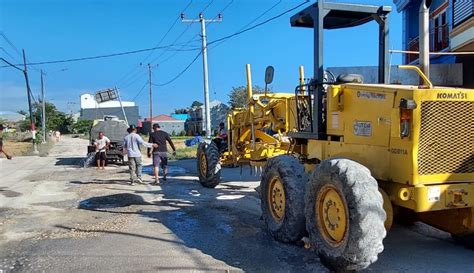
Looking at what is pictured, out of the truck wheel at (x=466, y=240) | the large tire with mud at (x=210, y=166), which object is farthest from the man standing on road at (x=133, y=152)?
the truck wheel at (x=466, y=240)

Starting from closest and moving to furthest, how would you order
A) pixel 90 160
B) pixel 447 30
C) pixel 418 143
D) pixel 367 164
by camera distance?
pixel 418 143 → pixel 367 164 → pixel 447 30 → pixel 90 160

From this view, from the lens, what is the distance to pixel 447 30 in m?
17.9

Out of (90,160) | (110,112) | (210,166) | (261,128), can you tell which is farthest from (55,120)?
(261,128)

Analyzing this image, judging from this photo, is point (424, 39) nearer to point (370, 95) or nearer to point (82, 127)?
point (370, 95)

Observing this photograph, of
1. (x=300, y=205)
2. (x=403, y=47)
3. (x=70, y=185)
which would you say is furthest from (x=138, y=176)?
(x=403, y=47)

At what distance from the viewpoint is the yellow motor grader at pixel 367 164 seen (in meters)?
4.98

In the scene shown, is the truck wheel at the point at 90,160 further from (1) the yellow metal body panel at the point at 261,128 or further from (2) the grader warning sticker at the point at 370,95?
(2) the grader warning sticker at the point at 370,95

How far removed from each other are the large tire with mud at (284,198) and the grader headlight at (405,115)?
69.4 inches

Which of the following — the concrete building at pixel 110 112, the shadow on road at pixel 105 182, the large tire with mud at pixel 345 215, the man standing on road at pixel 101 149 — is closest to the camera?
the large tire with mud at pixel 345 215

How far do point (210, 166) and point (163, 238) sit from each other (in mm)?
5427

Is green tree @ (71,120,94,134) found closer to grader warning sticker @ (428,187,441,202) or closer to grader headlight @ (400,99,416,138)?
grader headlight @ (400,99,416,138)

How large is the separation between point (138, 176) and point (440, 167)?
34.3 ft

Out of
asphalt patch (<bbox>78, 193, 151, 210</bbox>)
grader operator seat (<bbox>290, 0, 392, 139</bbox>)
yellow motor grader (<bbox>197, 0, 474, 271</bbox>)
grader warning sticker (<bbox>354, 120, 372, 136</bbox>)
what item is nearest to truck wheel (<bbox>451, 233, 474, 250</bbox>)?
yellow motor grader (<bbox>197, 0, 474, 271</bbox>)

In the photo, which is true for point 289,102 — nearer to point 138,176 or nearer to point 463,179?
point 463,179
